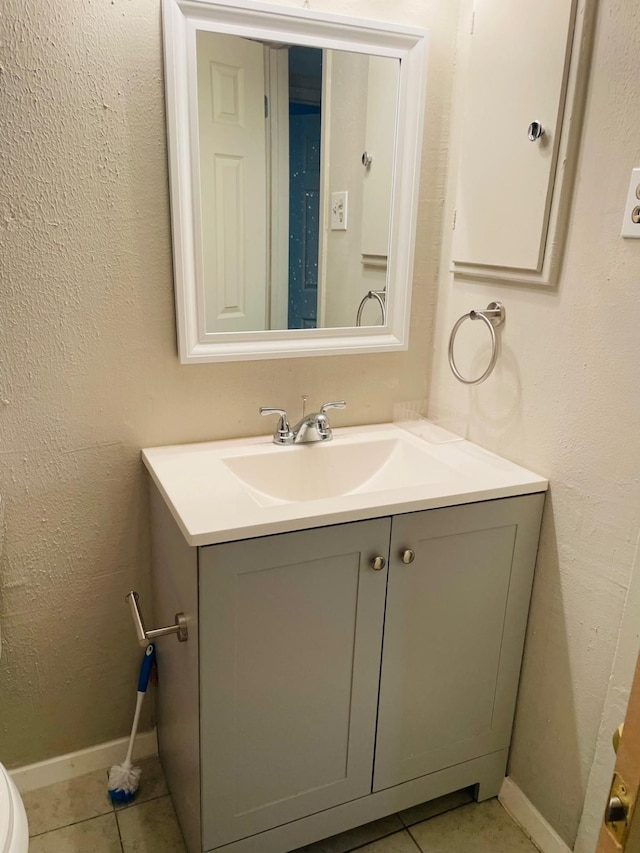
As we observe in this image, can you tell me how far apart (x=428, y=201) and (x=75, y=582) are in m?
1.23

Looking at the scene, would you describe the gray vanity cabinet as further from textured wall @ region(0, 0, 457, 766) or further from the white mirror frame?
the white mirror frame

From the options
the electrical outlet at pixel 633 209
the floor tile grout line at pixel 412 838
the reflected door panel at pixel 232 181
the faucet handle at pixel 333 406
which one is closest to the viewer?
the electrical outlet at pixel 633 209

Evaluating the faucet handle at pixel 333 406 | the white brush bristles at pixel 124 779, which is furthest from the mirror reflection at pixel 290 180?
the white brush bristles at pixel 124 779

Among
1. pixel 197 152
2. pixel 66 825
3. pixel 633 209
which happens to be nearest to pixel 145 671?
pixel 66 825

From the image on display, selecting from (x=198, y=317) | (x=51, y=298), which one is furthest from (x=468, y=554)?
(x=51, y=298)

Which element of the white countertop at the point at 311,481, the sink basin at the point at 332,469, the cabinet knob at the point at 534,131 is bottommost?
the sink basin at the point at 332,469

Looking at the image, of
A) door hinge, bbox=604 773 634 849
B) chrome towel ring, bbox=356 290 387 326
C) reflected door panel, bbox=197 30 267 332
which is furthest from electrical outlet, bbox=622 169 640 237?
door hinge, bbox=604 773 634 849

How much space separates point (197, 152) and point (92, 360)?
0.49 metres

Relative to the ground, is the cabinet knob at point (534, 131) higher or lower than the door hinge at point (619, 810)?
higher

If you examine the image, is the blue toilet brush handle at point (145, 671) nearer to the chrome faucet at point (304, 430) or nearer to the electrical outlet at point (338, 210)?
the chrome faucet at point (304, 430)

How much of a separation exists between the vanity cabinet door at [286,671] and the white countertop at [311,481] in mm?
35

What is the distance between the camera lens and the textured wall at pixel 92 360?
1.26 meters

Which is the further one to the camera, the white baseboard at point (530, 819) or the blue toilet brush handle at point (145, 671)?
the blue toilet brush handle at point (145, 671)

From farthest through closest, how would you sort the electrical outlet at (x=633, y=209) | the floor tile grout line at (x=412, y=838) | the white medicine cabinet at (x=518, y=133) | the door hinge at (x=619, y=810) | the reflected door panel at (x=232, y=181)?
the floor tile grout line at (x=412, y=838) → the reflected door panel at (x=232, y=181) → the white medicine cabinet at (x=518, y=133) → the electrical outlet at (x=633, y=209) → the door hinge at (x=619, y=810)
